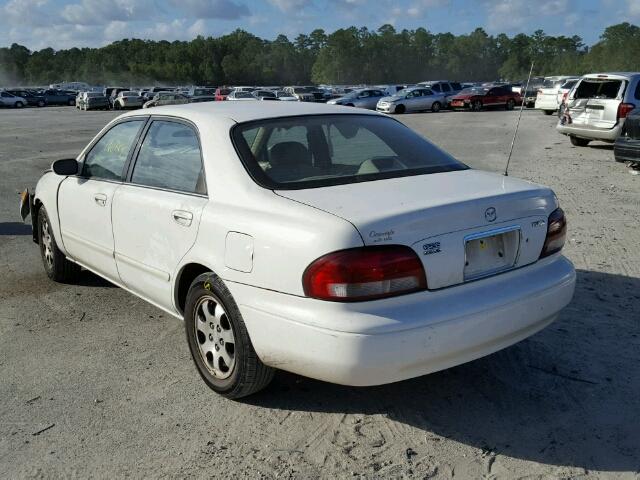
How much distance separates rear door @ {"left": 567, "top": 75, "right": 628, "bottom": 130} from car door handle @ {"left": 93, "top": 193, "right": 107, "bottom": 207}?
1223 cm

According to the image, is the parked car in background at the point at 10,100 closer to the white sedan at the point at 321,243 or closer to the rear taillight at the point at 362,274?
the white sedan at the point at 321,243

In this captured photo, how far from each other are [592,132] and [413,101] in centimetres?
2394

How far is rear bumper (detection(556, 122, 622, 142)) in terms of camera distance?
46.1ft

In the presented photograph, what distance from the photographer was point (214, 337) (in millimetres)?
3656

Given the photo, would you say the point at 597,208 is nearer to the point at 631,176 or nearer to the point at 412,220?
the point at 631,176

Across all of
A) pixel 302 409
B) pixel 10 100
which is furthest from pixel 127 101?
pixel 302 409

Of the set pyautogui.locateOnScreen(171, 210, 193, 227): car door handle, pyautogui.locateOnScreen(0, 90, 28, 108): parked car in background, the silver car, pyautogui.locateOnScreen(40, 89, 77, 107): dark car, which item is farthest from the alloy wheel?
pyautogui.locateOnScreen(40, 89, 77, 107): dark car

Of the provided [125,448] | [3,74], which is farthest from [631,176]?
[3,74]

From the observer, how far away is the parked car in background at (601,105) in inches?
547

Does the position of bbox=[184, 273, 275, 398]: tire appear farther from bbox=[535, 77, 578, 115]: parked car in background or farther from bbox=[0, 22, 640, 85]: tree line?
bbox=[0, 22, 640, 85]: tree line

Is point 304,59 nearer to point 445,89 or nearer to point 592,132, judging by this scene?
point 445,89

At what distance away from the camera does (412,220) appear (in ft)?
9.95

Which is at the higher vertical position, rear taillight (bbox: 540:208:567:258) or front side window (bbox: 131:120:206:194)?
front side window (bbox: 131:120:206:194)

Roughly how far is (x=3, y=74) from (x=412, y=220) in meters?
157
